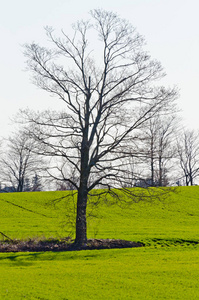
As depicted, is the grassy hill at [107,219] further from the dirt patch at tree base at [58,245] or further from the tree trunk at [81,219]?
the tree trunk at [81,219]

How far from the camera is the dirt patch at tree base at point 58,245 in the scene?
19031mm

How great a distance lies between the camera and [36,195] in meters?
43.4

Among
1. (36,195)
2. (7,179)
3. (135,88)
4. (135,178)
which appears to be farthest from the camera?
(7,179)

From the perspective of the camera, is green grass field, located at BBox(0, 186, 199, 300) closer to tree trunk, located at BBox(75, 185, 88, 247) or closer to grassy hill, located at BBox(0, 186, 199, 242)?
grassy hill, located at BBox(0, 186, 199, 242)

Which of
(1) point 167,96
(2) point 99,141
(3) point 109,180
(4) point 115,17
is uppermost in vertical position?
(4) point 115,17

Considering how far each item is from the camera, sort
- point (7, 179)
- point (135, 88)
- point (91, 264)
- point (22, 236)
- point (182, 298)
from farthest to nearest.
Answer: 1. point (7, 179)
2. point (22, 236)
3. point (135, 88)
4. point (91, 264)
5. point (182, 298)

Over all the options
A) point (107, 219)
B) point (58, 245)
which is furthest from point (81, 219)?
point (107, 219)

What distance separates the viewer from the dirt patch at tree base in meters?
19.0

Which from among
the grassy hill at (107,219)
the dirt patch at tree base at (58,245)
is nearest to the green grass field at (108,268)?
the grassy hill at (107,219)

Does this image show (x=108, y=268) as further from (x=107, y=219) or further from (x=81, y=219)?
(x=107, y=219)

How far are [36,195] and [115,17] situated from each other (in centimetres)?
2787

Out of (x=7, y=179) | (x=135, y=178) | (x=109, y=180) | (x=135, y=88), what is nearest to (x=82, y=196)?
(x=109, y=180)

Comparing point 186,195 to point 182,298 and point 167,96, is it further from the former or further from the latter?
point 182,298

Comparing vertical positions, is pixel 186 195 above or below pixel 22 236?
above
